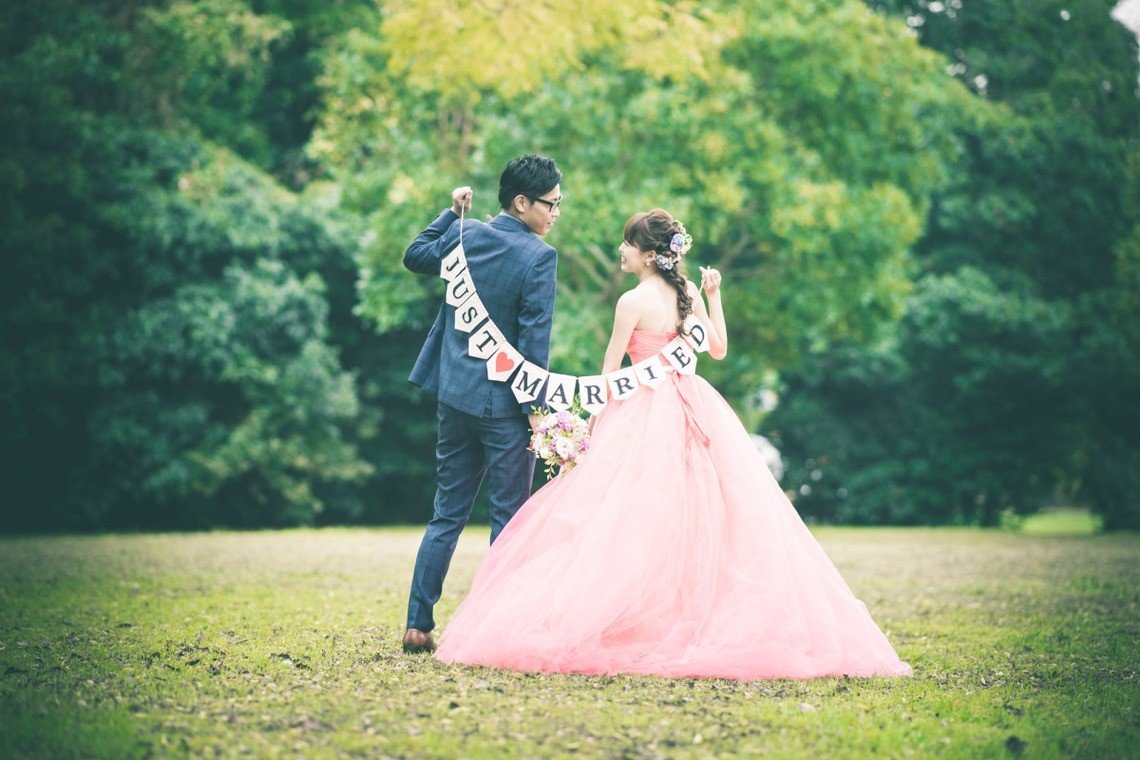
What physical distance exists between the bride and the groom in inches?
10.2

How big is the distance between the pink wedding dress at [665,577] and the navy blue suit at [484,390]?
0.27 metres

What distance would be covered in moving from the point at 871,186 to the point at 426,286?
8.77 metres

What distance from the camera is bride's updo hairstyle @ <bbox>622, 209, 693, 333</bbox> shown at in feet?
19.7

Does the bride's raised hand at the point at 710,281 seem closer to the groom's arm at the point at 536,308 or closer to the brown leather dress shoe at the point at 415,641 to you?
the groom's arm at the point at 536,308

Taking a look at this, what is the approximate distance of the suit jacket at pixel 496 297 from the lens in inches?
223

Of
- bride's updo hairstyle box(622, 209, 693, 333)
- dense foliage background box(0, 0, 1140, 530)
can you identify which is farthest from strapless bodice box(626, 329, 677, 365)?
dense foliage background box(0, 0, 1140, 530)

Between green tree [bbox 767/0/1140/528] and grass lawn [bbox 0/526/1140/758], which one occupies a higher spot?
green tree [bbox 767/0/1140/528]

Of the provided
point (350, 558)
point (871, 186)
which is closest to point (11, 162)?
point (350, 558)

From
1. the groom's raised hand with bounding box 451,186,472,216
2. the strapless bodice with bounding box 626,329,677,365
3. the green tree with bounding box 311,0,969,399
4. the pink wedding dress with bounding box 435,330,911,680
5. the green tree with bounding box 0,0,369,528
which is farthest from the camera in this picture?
the green tree with bounding box 311,0,969,399

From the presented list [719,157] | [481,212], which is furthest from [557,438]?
[719,157]

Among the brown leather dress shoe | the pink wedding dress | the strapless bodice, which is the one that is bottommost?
the brown leather dress shoe

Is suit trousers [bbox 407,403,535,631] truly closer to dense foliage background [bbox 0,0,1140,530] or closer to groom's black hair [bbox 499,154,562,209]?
groom's black hair [bbox 499,154,562,209]

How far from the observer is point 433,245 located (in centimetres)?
585

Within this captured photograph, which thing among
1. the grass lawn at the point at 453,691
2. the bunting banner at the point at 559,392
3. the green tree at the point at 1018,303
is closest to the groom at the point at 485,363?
the bunting banner at the point at 559,392
